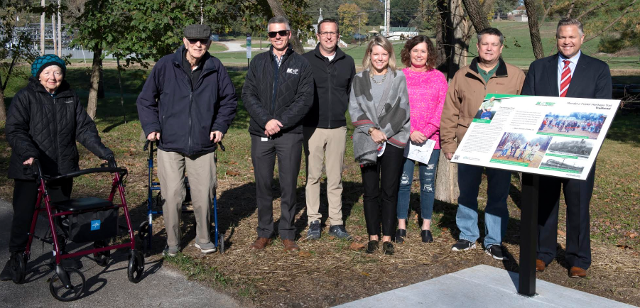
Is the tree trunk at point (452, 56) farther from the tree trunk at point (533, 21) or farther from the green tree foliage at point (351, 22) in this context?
the green tree foliage at point (351, 22)

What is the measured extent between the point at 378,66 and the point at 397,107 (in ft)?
1.40

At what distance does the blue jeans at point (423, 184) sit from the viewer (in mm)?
6352

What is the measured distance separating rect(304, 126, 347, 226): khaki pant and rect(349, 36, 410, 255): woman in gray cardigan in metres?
0.54

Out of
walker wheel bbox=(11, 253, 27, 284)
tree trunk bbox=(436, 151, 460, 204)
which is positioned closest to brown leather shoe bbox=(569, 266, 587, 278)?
tree trunk bbox=(436, 151, 460, 204)

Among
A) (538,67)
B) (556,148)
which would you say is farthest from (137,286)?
(538,67)

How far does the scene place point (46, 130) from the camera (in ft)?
17.8

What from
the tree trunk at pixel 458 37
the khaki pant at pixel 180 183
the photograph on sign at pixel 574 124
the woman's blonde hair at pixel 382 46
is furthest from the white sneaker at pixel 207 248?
the tree trunk at pixel 458 37

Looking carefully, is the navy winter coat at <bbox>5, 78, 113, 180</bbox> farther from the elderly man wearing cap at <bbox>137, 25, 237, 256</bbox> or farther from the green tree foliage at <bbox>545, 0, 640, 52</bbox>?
the green tree foliage at <bbox>545, 0, 640, 52</bbox>

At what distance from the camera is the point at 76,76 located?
38.0 m

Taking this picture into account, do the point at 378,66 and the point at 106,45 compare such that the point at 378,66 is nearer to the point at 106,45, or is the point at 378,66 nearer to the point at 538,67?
the point at 538,67

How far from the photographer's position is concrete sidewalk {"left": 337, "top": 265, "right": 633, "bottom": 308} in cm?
484

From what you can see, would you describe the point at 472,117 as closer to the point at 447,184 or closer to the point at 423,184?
the point at 423,184

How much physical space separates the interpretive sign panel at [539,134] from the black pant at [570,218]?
3.02ft

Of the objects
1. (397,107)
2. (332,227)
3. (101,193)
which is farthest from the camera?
(101,193)
